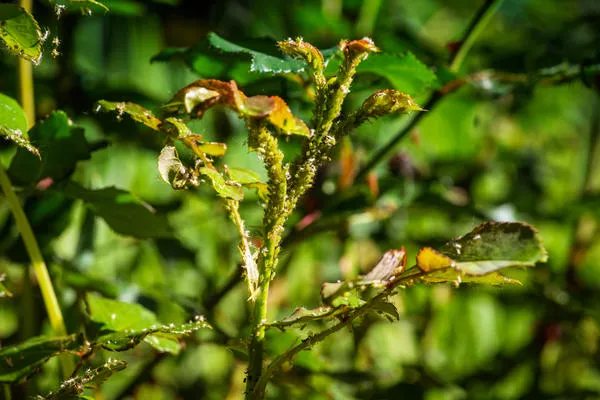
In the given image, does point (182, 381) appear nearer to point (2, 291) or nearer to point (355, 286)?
point (2, 291)

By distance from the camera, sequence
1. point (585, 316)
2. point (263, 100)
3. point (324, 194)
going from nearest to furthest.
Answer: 1. point (263, 100)
2. point (324, 194)
3. point (585, 316)

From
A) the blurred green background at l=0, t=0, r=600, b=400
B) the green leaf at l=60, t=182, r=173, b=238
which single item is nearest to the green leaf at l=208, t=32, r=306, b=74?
the blurred green background at l=0, t=0, r=600, b=400

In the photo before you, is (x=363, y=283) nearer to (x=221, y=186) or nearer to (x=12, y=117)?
(x=221, y=186)

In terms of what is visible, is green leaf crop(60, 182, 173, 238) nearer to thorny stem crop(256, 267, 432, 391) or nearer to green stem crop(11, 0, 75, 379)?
green stem crop(11, 0, 75, 379)

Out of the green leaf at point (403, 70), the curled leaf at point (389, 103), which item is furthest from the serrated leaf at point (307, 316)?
the green leaf at point (403, 70)

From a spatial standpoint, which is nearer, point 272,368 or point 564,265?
point 272,368

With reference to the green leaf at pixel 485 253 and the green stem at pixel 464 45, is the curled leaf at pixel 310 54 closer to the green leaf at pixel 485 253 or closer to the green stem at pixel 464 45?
the green leaf at pixel 485 253

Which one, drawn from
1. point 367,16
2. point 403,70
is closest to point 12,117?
point 403,70

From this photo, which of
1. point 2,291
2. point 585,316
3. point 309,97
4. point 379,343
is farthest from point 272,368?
point 379,343
